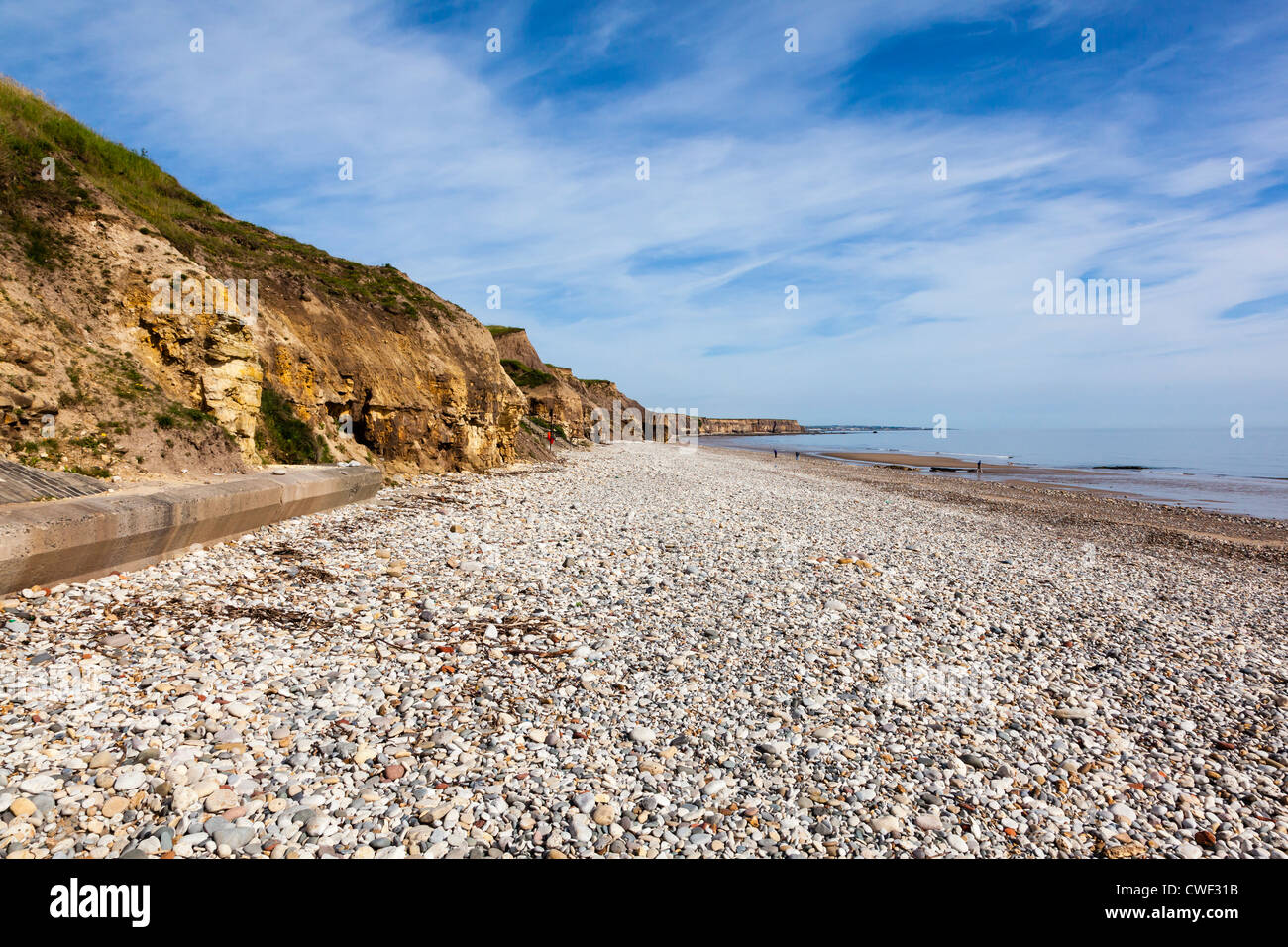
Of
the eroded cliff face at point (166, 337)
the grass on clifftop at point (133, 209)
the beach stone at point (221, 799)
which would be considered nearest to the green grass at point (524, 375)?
the grass on clifftop at point (133, 209)

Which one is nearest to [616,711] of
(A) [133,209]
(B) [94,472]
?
(B) [94,472]

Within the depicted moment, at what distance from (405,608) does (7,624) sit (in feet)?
11.9

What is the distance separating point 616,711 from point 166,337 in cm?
1231

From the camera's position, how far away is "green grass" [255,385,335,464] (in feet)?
47.5

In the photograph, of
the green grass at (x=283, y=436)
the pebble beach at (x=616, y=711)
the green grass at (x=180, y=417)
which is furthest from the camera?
the green grass at (x=283, y=436)

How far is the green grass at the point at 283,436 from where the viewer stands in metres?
14.5

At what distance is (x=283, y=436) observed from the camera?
15.0 metres

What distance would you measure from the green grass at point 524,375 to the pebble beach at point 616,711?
41.4 metres

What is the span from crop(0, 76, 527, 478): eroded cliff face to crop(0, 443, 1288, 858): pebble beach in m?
2.83

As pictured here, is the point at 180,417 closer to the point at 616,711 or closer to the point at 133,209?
the point at 133,209

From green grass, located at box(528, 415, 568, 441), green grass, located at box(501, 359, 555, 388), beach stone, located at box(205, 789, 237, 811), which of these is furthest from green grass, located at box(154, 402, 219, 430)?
green grass, located at box(501, 359, 555, 388)

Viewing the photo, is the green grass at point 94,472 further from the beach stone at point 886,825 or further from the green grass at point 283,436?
the beach stone at point 886,825

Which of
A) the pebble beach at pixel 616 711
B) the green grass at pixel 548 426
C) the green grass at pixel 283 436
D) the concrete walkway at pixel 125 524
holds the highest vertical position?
the green grass at pixel 548 426
